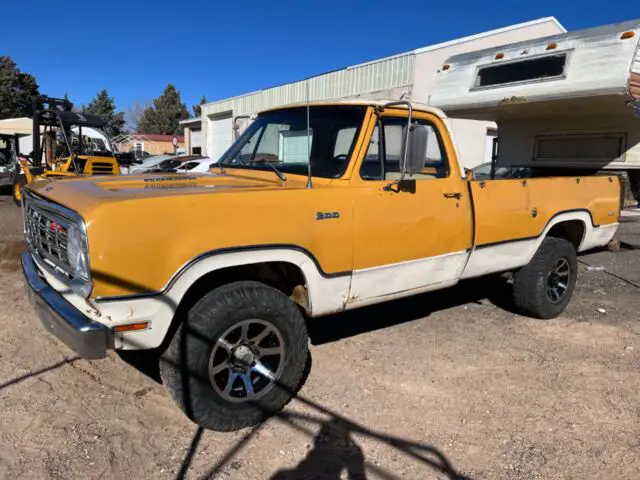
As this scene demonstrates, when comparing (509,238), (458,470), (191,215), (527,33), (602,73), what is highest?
(527,33)

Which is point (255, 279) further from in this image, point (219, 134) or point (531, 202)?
point (219, 134)

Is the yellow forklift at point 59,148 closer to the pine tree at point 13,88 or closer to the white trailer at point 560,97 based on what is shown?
the white trailer at point 560,97

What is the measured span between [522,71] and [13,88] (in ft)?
199

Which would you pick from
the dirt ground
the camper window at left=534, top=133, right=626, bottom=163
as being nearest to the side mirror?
the dirt ground

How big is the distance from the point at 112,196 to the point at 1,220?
10510 mm

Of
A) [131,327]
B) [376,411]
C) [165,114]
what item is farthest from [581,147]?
[165,114]

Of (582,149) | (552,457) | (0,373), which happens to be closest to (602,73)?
(582,149)

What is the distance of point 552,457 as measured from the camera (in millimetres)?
3014

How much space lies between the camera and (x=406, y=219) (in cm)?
383

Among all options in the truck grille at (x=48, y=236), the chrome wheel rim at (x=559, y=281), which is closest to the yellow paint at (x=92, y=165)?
the truck grille at (x=48, y=236)

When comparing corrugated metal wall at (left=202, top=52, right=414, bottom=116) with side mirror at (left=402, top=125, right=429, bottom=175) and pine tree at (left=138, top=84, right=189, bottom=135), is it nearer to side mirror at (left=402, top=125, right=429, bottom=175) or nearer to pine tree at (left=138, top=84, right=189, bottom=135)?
side mirror at (left=402, top=125, right=429, bottom=175)

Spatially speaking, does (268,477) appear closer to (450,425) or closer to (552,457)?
(450,425)

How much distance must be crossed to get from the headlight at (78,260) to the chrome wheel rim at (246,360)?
0.81 metres

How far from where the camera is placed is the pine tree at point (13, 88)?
2060 inches
